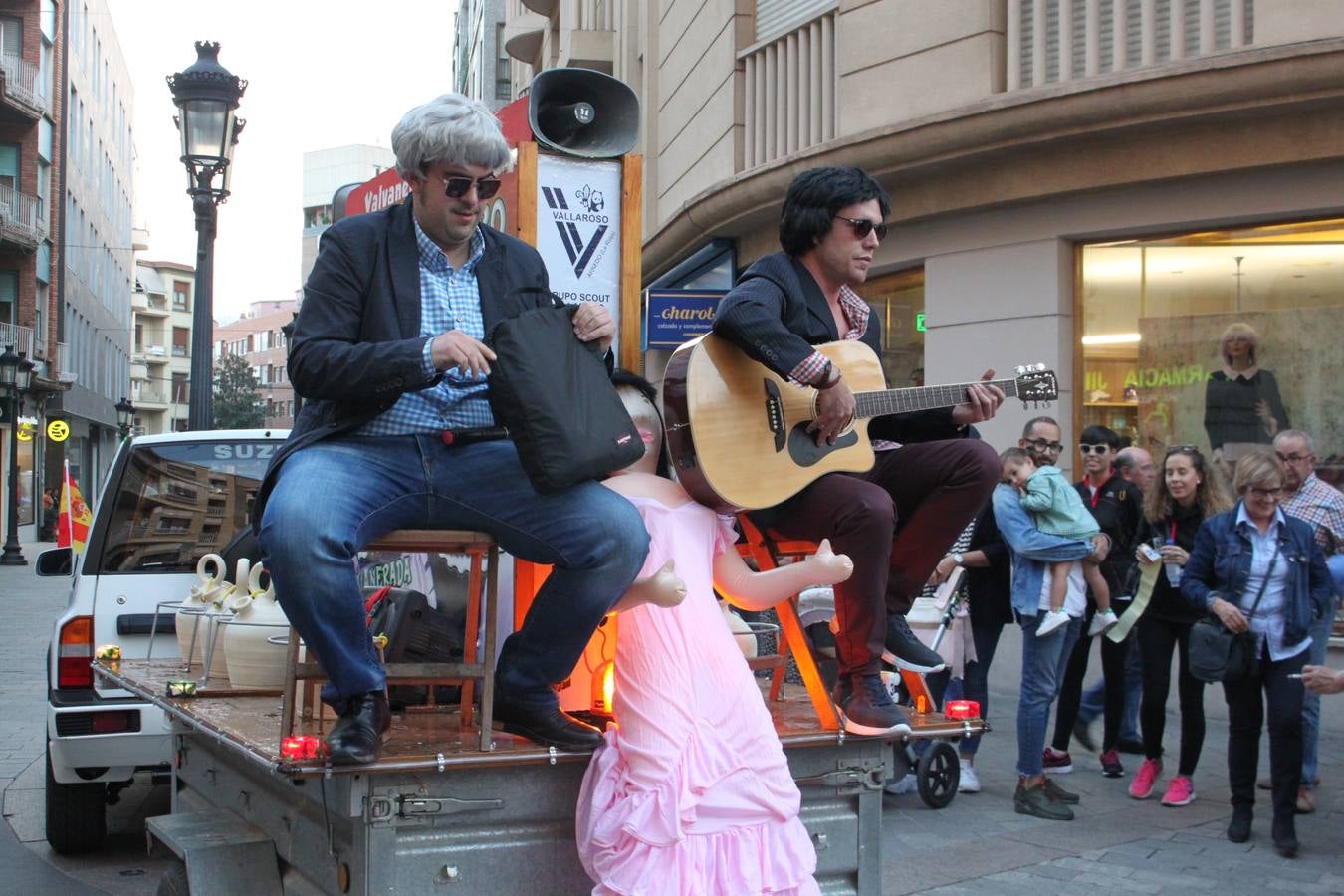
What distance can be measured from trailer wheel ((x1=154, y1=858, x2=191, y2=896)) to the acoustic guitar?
1.75 meters

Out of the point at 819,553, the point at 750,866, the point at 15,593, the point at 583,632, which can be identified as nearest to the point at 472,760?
the point at 583,632

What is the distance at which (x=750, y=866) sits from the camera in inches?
133

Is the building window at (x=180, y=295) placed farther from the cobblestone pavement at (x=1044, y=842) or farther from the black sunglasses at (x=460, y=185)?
the black sunglasses at (x=460, y=185)

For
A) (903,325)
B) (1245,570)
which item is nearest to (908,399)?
(1245,570)

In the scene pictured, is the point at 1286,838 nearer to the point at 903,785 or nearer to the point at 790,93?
the point at 903,785

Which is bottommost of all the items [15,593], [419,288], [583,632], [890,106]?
[15,593]

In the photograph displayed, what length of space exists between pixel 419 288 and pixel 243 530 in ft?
10.6

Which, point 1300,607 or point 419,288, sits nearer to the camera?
point 419,288

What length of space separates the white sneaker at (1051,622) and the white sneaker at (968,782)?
0.95 meters

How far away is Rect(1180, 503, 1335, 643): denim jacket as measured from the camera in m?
6.77

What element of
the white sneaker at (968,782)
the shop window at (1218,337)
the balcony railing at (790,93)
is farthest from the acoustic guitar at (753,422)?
the balcony railing at (790,93)

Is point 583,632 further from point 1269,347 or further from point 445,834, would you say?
point 1269,347

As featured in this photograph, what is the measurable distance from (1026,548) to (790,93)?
6355mm

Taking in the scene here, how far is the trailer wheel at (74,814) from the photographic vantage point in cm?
649
